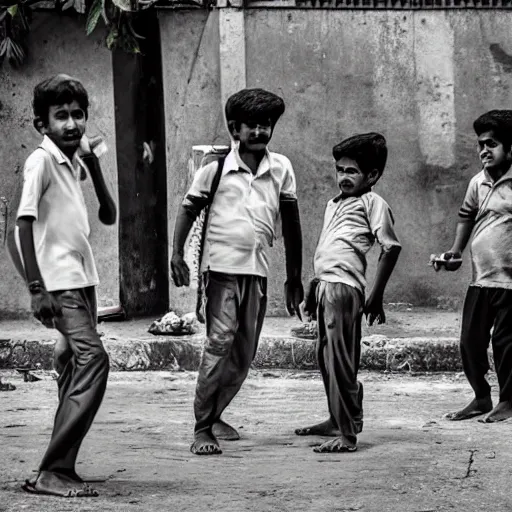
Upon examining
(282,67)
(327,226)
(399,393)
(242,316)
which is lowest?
(399,393)

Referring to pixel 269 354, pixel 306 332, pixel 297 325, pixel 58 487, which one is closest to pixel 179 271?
pixel 58 487

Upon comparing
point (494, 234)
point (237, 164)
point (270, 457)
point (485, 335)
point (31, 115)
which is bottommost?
point (270, 457)

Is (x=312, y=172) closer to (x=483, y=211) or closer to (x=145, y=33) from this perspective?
(x=145, y=33)

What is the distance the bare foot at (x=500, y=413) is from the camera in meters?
7.39

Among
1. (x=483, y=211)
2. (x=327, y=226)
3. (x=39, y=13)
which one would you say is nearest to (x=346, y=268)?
(x=327, y=226)

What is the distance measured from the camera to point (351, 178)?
6.78m

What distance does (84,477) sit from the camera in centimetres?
594

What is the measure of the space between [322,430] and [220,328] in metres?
0.80

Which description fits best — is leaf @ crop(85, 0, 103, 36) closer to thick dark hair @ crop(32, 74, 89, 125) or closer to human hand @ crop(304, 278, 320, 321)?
human hand @ crop(304, 278, 320, 321)

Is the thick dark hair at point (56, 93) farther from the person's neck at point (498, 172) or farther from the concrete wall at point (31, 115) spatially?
the concrete wall at point (31, 115)

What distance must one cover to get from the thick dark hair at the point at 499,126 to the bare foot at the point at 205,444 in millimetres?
2245

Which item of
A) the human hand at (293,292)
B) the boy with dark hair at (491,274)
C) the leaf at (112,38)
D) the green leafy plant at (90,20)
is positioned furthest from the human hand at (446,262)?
the leaf at (112,38)

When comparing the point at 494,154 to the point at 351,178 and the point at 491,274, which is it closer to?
the point at 491,274

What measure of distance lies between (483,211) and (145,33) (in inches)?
146
